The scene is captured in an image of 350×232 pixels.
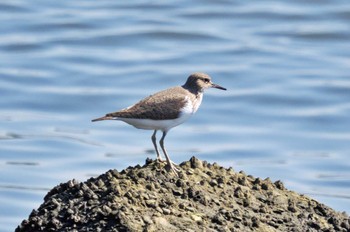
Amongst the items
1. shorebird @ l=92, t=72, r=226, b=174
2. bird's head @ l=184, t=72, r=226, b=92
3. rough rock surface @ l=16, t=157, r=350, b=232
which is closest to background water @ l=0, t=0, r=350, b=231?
bird's head @ l=184, t=72, r=226, b=92

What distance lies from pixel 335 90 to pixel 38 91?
4.63m

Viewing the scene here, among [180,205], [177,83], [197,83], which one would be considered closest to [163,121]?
[197,83]

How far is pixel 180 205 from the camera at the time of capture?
24.2ft

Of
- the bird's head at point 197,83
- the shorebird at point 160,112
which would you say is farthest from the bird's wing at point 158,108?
the bird's head at point 197,83

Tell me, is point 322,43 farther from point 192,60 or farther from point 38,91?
point 38,91

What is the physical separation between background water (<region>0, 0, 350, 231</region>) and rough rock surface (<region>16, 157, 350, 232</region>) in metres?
4.00

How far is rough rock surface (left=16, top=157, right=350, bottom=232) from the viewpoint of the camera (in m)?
7.07

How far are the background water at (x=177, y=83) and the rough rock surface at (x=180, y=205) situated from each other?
3999mm

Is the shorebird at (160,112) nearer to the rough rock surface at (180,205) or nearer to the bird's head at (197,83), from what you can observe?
the bird's head at (197,83)

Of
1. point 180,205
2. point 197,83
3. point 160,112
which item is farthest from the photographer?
point 197,83

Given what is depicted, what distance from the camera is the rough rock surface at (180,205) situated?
7074 mm

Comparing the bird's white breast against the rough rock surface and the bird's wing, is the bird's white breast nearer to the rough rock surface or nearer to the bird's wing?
the bird's wing

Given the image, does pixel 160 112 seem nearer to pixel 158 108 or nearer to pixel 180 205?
pixel 158 108

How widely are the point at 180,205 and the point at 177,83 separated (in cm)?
926
